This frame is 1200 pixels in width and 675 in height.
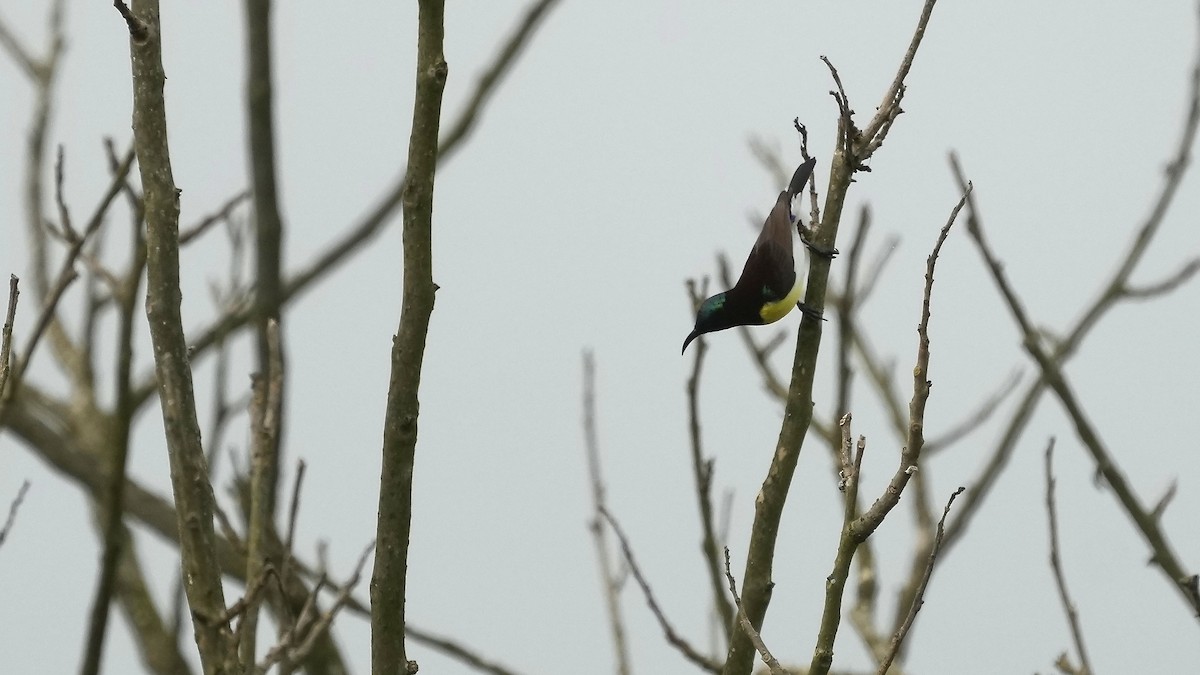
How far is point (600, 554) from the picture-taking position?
348cm

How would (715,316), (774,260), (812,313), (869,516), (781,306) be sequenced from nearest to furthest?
1. (869,516)
2. (812,313)
3. (774,260)
4. (781,306)
5. (715,316)

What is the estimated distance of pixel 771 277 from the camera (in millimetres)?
3199

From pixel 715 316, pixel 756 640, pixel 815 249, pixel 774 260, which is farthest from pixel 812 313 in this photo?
pixel 715 316

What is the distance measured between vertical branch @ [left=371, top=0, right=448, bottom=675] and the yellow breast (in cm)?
177

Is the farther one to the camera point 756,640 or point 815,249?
point 815,249

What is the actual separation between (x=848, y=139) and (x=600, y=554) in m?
1.74

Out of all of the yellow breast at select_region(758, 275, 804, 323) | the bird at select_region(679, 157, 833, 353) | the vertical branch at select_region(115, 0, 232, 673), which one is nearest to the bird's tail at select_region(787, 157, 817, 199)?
the bird at select_region(679, 157, 833, 353)

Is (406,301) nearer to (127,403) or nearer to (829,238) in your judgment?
(829,238)

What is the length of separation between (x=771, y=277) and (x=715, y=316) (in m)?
0.33

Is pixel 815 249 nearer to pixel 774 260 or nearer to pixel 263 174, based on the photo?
pixel 774 260

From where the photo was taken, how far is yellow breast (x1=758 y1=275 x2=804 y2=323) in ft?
10.7

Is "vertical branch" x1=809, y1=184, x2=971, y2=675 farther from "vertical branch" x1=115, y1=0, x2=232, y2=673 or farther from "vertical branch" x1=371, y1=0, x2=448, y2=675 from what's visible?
"vertical branch" x1=115, y1=0, x2=232, y2=673

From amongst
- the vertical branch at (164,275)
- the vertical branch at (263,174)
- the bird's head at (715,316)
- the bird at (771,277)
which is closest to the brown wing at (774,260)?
the bird at (771,277)

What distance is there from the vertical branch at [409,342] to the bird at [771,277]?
1.58m
